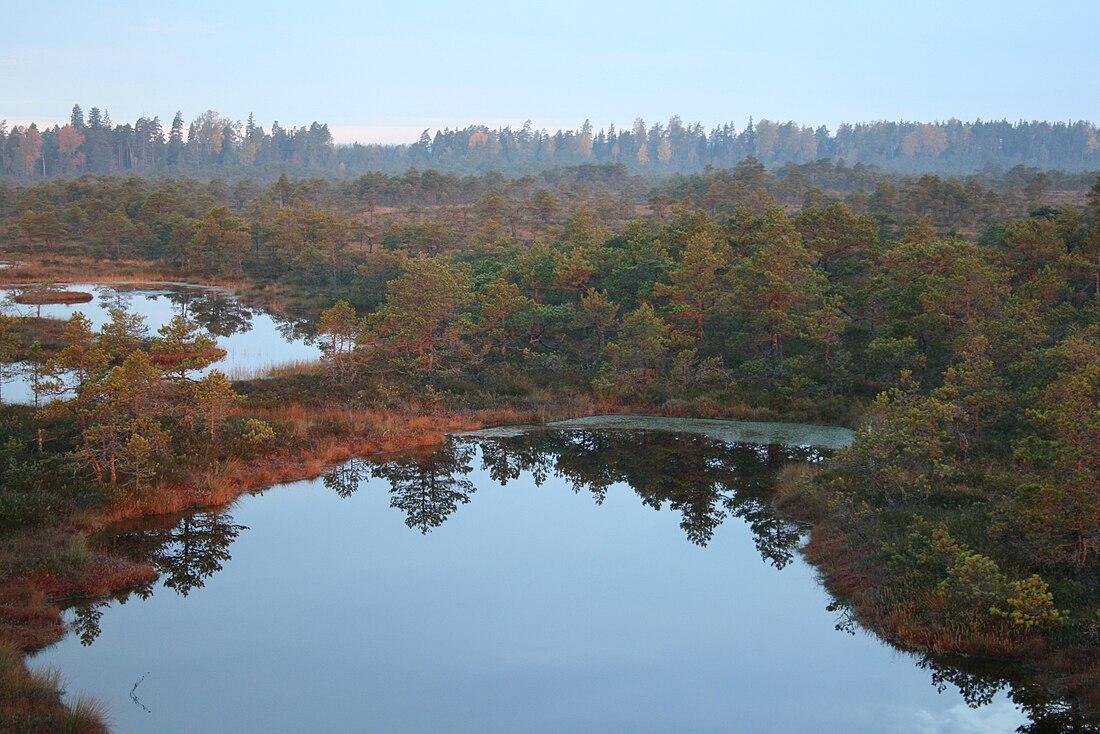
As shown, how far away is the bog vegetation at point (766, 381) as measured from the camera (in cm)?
1596

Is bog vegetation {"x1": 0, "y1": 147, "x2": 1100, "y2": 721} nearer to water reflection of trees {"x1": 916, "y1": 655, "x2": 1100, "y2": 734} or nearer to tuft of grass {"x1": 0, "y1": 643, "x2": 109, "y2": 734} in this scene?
water reflection of trees {"x1": 916, "y1": 655, "x2": 1100, "y2": 734}

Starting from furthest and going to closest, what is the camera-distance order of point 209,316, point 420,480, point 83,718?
point 209,316
point 420,480
point 83,718

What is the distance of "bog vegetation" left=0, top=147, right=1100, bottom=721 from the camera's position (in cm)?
1596

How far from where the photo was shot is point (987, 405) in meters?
23.4

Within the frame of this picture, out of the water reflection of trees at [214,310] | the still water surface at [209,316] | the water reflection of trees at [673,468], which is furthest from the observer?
the water reflection of trees at [214,310]

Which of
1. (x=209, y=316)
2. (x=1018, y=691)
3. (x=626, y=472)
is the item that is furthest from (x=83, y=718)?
(x=209, y=316)

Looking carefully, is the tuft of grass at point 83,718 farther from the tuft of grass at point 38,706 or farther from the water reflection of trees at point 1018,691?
the water reflection of trees at point 1018,691

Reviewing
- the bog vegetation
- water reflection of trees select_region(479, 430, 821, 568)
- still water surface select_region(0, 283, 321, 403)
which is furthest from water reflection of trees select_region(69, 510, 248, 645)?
still water surface select_region(0, 283, 321, 403)

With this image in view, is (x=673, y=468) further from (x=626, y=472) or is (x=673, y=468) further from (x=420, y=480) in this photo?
(x=420, y=480)

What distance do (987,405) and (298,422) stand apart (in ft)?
63.6

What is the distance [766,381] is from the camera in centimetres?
3419

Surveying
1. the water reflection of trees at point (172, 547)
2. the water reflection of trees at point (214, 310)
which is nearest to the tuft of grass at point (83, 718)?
the water reflection of trees at point (172, 547)

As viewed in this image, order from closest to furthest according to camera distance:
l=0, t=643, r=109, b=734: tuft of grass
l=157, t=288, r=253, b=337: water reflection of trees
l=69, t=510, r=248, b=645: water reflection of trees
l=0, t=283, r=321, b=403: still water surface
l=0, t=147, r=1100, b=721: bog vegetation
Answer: l=0, t=643, r=109, b=734: tuft of grass → l=0, t=147, r=1100, b=721: bog vegetation → l=69, t=510, r=248, b=645: water reflection of trees → l=0, t=283, r=321, b=403: still water surface → l=157, t=288, r=253, b=337: water reflection of trees

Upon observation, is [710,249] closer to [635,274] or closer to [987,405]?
[635,274]
